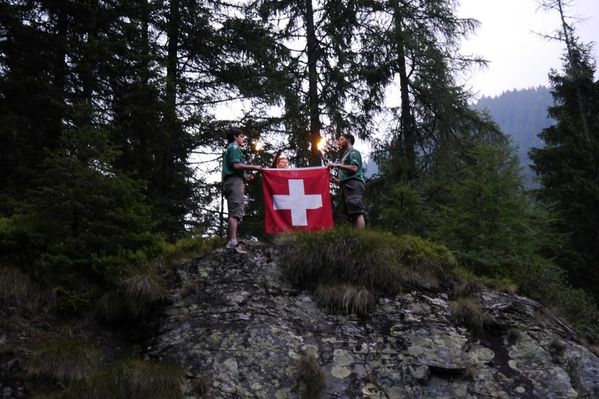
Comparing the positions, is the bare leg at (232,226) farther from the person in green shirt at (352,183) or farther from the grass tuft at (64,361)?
the grass tuft at (64,361)

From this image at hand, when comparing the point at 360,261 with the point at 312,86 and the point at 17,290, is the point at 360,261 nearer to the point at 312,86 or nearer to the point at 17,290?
the point at 17,290

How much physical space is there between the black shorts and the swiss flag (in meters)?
0.30

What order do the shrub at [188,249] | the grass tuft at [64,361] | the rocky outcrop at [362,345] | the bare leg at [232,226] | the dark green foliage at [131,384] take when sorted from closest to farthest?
1. the dark green foliage at [131,384]
2. the grass tuft at [64,361]
3. the rocky outcrop at [362,345]
4. the shrub at [188,249]
5. the bare leg at [232,226]

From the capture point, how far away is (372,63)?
1650 centimetres

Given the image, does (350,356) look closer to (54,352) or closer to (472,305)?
(472,305)

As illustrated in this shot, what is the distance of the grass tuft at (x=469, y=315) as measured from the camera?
661 cm

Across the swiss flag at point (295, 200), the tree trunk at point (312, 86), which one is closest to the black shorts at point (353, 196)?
the swiss flag at point (295, 200)

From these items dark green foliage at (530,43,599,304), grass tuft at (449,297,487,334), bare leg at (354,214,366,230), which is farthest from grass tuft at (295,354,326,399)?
dark green foliage at (530,43,599,304)

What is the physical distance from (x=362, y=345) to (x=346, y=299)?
67 centimetres

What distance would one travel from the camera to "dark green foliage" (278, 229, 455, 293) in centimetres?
705

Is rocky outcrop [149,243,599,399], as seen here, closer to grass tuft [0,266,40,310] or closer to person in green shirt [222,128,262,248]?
person in green shirt [222,128,262,248]

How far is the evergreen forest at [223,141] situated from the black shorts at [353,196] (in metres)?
1.97

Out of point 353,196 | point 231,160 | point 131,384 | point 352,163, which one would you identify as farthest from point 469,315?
point 131,384

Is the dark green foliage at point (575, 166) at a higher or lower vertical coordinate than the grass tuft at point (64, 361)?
higher
